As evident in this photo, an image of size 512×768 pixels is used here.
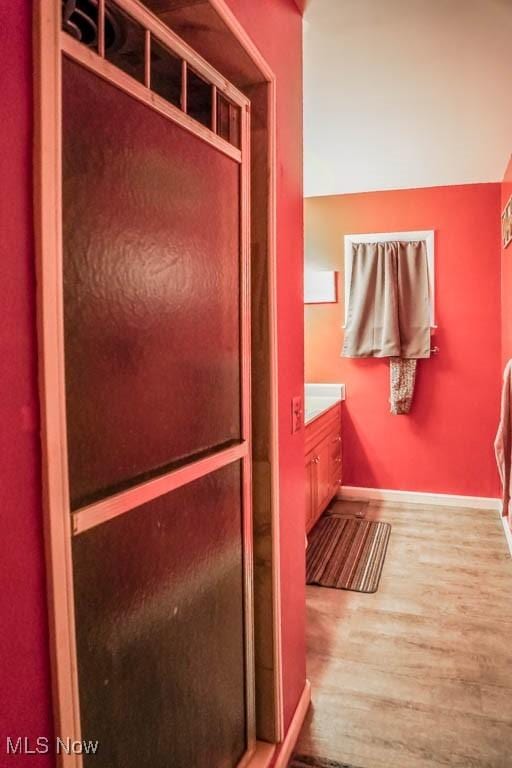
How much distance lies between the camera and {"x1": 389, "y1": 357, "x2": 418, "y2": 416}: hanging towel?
4035 mm

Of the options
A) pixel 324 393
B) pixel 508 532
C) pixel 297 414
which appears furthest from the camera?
pixel 324 393

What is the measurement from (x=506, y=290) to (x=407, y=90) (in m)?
1.73

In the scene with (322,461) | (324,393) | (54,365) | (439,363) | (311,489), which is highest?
(54,365)

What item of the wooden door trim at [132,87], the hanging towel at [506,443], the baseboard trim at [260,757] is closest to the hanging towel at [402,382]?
the hanging towel at [506,443]

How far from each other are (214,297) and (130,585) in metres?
0.71

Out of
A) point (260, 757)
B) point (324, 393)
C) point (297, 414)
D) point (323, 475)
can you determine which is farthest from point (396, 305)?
point (260, 757)

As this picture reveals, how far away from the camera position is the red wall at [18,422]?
0.67 metres

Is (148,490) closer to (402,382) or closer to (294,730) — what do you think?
(294,730)

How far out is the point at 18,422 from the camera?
69 centimetres

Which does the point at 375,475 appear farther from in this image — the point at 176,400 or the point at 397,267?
the point at 176,400

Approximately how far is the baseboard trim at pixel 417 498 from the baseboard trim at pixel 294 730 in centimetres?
244

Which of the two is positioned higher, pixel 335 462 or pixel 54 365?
pixel 54 365

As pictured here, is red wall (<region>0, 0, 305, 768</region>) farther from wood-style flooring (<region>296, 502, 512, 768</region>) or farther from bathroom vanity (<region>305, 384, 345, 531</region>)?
bathroom vanity (<region>305, 384, 345, 531</region>)

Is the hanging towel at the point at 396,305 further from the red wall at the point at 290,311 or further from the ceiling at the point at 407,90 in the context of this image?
the red wall at the point at 290,311
